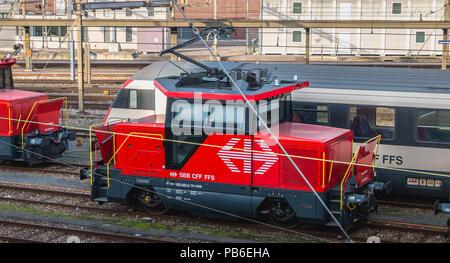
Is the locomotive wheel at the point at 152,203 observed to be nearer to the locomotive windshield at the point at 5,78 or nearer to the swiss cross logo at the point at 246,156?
the swiss cross logo at the point at 246,156

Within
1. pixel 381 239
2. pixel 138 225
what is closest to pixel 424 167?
pixel 381 239

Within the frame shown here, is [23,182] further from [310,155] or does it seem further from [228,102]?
[310,155]

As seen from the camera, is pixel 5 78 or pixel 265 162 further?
pixel 5 78

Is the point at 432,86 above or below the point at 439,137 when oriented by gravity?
above

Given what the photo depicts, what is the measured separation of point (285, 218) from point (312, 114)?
12.2 ft

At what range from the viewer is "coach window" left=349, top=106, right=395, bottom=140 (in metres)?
14.1

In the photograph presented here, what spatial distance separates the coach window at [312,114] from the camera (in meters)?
14.7

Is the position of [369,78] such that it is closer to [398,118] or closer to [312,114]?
Answer: [398,118]

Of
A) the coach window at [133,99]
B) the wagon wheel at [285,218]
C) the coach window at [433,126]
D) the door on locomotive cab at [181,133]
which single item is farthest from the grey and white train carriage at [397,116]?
the coach window at [133,99]

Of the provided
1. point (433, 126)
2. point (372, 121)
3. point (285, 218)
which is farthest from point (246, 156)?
point (433, 126)

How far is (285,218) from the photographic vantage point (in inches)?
466

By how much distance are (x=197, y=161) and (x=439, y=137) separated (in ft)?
19.0

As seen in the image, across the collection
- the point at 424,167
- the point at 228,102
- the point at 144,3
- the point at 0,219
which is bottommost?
the point at 0,219

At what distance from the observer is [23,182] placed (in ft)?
53.6
